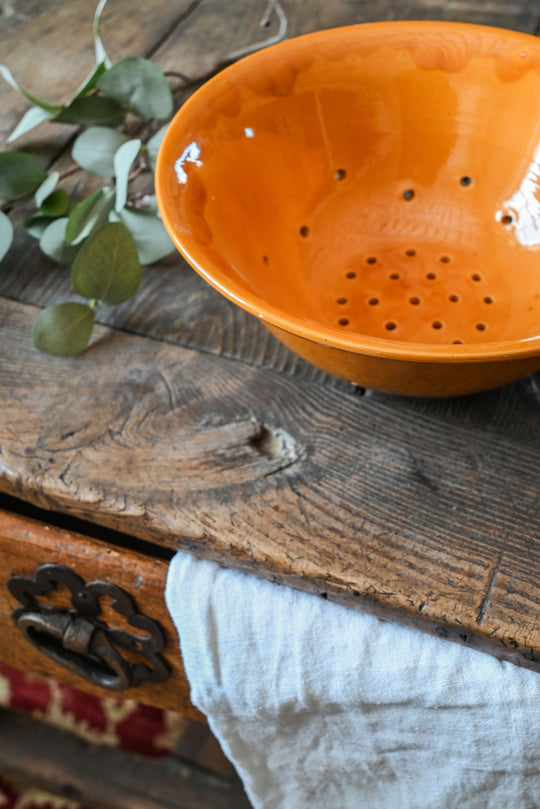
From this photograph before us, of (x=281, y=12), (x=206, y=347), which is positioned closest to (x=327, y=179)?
(x=206, y=347)

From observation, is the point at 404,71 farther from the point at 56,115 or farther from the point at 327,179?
the point at 56,115

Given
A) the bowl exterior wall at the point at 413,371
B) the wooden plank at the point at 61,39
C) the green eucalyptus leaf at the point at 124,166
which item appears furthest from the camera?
the wooden plank at the point at 61,39

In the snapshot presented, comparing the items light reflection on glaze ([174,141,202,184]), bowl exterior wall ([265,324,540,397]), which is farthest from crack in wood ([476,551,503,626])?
light reflection on glaze ([174,141,202,184])

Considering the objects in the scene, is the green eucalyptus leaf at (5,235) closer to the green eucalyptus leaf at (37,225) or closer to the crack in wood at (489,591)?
the green eucalyptus leaf at (37,225)

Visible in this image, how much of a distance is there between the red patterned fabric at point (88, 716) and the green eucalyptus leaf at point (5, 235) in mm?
891

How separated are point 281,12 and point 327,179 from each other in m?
0.43

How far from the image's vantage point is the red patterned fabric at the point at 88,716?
1.32 meters

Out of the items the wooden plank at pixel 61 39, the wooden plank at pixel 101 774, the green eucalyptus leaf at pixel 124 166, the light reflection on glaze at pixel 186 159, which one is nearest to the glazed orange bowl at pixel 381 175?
the light reflection on glaze at pixel 186 159

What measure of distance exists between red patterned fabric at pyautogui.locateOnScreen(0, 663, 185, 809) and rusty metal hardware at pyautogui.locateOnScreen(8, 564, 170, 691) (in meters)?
0.64

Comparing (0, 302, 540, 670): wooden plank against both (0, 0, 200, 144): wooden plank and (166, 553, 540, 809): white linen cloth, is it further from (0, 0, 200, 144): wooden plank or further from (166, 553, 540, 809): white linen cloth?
(0, 0, 200, 144): wooden plank

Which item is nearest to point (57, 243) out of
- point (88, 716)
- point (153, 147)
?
point (153, 147)

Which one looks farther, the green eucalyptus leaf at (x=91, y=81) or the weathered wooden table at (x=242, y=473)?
the green eucalyptus leaf at (x=91, y=81)

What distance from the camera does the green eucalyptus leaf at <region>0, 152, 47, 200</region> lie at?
79cm

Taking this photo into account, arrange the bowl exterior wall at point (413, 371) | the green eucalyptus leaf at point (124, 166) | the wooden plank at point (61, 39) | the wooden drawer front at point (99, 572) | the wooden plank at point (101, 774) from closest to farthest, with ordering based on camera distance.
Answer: the bowl exterior wall at point (413, 371), the wooden drawer front at point (99, 572), the green eucalyptus leaf at point (124, 166), the wooden plank at point (61, 39), the wooden plank at point (101, 774)
